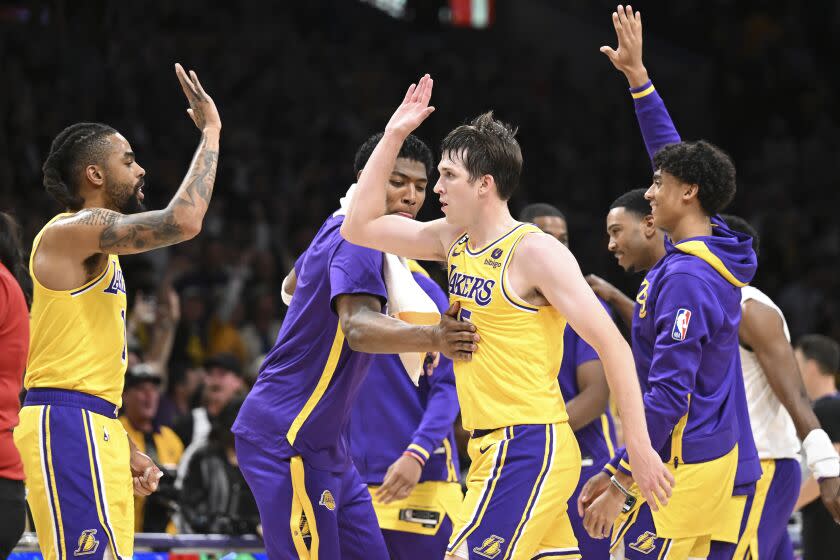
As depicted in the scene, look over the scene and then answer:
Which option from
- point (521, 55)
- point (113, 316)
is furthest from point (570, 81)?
point (113, 316)

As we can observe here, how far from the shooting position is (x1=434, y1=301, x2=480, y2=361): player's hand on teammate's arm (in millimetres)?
4168

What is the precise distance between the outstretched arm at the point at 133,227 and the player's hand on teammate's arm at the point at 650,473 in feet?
5.87

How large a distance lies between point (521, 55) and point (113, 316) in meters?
14.4

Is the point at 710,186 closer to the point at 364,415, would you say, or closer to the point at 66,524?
the point at 364,415

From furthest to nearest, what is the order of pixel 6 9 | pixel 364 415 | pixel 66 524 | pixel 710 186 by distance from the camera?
pixel 6 9 < pixel 364 415 < pixel 710 186 < pixel 66 524

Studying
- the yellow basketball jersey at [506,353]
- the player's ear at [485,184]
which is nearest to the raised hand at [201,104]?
the player's ear at [485,184]

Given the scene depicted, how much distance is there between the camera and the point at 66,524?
14.5 feet

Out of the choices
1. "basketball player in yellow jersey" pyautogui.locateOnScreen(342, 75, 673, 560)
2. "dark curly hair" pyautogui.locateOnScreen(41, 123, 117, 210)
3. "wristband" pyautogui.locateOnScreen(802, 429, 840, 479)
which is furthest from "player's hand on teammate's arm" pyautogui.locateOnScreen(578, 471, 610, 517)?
"dark curly hair" pyautogui.locateOnScreen(41, 123, 117, 210)

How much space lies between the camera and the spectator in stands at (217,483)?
7762mm

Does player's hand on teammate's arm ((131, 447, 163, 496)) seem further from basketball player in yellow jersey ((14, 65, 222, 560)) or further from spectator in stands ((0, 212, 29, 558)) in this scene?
spectator in stands ((0, 212, 29, 558))

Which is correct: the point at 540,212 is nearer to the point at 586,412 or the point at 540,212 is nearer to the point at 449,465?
the point at 586,412

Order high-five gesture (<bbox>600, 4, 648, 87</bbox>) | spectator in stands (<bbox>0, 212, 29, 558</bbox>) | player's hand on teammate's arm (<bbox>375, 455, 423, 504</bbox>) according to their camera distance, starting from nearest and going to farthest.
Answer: spectator in stands (<bbox>0, 212, 29, 558</bbox>)
player's hand on teammate's arm (<bbox>375, 455, 423, 504</bbox>)
high-five gesture (<bbox>600, 4, 648, 87</bbox>)

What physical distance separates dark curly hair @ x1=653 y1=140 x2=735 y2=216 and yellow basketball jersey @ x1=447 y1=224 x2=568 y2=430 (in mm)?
995

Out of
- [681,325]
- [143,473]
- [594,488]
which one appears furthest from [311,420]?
[681,325]
